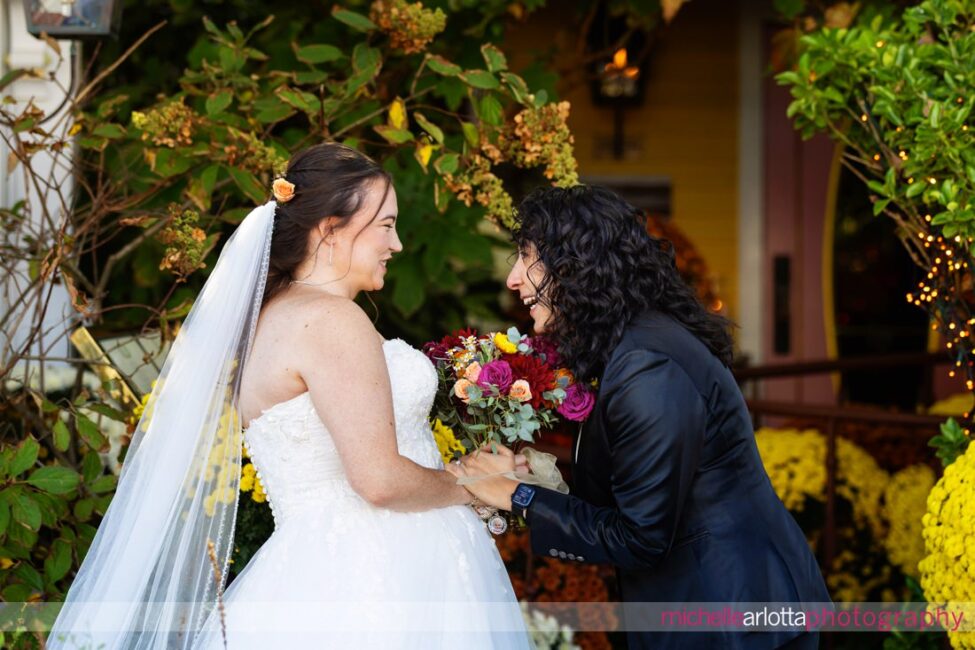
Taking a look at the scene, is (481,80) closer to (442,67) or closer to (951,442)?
(442,67)

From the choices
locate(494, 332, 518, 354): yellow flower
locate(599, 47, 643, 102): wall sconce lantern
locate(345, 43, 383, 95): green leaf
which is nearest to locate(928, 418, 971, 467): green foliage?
locate(494, 332, 518, 354): yellow flower

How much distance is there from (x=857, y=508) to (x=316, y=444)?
3.04 m

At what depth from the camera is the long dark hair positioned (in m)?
2.75

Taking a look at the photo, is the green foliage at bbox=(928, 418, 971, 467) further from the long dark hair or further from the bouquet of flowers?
the long dark hair

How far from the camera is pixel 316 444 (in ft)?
8.73

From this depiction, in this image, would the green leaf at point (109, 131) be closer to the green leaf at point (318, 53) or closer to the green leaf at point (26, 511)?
the green leaf at point (318, 53)

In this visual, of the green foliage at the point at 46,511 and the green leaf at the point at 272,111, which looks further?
the green leaf at the point at 272,111

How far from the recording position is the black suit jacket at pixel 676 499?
2.44 m

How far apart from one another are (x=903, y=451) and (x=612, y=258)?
3557 millimetres

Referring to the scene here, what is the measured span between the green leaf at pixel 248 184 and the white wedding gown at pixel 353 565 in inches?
40.1

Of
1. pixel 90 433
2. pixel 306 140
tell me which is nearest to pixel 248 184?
pixel 306 140

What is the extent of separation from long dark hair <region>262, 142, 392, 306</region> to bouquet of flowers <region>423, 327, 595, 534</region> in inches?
17.7

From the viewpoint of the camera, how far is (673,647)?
8.46 feet

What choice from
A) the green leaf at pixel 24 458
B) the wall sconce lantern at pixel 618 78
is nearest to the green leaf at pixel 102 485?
the green leaf at pixel 24 458
